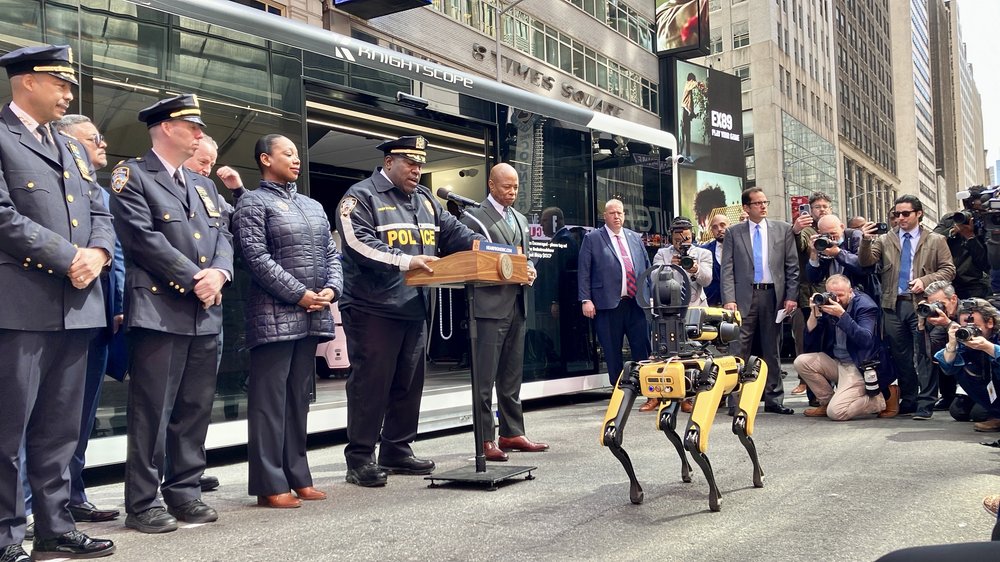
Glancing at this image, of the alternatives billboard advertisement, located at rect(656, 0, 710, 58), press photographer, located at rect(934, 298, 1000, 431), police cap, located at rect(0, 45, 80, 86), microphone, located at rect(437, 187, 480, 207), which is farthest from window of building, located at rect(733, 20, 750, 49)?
police cap, located at rect(0, 45, 80, 86)

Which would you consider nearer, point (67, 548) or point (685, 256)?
point (67, 548)

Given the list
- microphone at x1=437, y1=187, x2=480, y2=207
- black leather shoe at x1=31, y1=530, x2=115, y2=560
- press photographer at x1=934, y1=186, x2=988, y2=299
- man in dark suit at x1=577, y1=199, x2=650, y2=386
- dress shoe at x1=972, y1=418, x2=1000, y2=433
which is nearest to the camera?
black leather shoe at x1=31, y1=530, x2=115, y2=560

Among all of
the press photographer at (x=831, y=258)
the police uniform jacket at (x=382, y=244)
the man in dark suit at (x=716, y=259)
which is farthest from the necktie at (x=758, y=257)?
the police uniform jacket at (x=382, y=244)

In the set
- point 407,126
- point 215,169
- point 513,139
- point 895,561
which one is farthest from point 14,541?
point 513,139

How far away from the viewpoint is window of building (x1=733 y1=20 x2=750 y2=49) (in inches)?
2549

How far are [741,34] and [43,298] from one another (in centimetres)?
6699

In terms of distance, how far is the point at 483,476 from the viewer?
511cm

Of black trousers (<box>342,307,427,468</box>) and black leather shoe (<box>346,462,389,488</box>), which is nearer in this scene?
black leather shoe (<box>346,462,389,488</box>)

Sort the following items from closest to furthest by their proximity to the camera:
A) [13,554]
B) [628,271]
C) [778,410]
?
1. [13,554]
2. [778,410]
3. [628,271]

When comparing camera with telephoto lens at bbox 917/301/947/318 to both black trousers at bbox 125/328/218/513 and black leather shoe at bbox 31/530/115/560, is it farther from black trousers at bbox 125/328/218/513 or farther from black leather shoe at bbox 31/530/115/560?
black leather shoe at bbox 31/530/115/560

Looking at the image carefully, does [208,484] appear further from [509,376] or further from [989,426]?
[989,426]

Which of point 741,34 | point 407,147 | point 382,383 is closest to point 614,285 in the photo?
point 407,147

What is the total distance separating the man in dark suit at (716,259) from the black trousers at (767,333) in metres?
0.93

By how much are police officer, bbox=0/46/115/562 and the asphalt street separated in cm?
45
